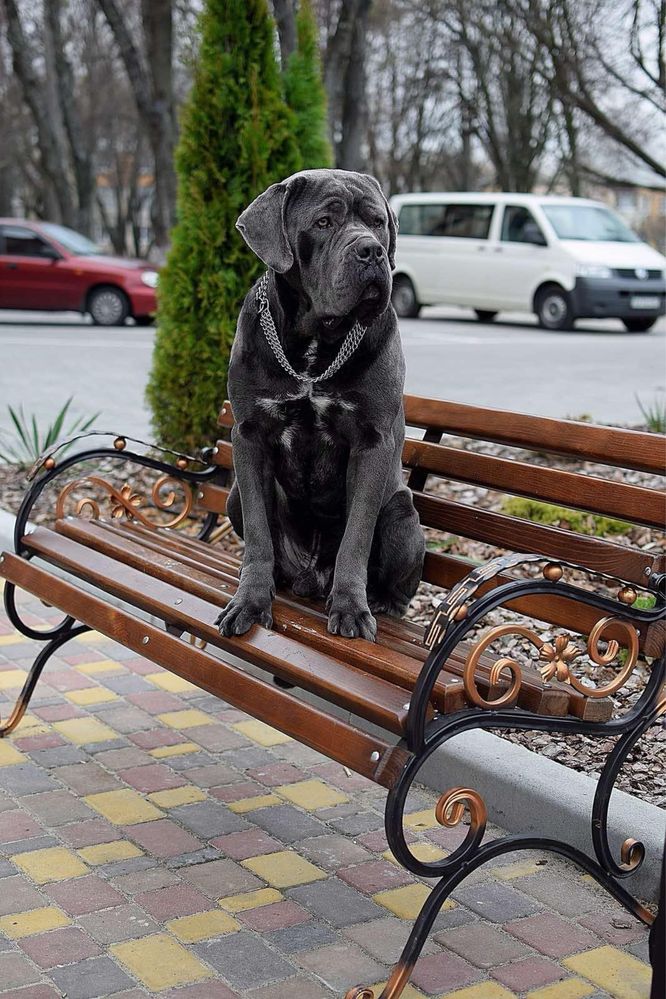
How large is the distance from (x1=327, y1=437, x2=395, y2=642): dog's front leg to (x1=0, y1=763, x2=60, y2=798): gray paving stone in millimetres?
1136

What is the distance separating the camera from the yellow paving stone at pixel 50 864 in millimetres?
3127

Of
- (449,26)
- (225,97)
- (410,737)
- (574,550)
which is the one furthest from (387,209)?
(449,26)

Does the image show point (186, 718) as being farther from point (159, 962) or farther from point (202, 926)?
point (159, 962)

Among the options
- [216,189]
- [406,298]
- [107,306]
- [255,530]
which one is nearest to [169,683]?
[255,530]

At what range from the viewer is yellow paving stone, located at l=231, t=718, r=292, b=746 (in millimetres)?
4059

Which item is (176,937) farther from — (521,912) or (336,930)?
(521,912)

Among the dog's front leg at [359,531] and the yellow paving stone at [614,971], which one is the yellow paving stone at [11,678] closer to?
the dog's front leg at [359,531]

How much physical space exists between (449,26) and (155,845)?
32410 millimetres

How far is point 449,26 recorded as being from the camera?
107ft

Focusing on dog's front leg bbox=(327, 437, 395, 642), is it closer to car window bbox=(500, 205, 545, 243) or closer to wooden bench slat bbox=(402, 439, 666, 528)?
wooden bench slat bbox=(402, 439, 666, 528)

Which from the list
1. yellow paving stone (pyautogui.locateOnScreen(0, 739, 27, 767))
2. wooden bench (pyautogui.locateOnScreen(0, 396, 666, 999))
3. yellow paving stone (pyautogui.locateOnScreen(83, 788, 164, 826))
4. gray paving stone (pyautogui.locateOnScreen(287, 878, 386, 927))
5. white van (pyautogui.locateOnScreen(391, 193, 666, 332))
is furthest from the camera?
white van (pyautogui.locateOnScreen(391, 193, 666, 332))

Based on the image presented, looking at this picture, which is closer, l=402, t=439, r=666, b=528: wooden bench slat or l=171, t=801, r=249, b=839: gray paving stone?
l=402, t=439, r=666, b=528: wooden bench slat

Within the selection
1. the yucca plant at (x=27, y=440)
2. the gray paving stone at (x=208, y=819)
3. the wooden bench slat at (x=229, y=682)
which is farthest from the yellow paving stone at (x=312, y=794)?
the yucca plant at (x=27, y=440)

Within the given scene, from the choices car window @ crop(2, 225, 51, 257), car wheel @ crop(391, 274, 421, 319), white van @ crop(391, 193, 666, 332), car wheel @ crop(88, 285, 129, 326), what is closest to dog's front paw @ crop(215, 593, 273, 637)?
white van @ crop(391, 193, 666, 332)
